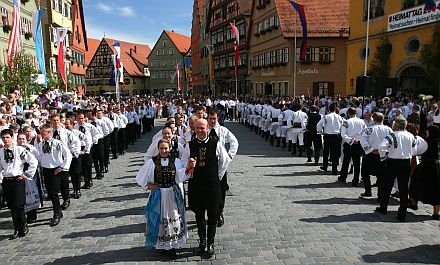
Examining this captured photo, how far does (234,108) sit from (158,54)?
201ft

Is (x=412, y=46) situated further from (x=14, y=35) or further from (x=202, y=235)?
(x=202, y=235)

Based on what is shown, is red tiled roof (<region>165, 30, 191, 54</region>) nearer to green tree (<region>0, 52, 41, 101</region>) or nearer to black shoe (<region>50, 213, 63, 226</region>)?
green tree (<region>0, 52, 41, 101</region>)

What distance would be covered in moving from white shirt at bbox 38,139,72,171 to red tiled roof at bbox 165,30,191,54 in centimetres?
8253

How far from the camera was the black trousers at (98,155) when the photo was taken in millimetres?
10977

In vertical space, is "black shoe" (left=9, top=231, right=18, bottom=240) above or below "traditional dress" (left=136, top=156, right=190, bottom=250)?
below

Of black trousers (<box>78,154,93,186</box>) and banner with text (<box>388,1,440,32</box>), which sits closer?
black trousers (<box>78,154,93,186</box>)

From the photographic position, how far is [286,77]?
1371 inches

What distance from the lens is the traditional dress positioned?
18.0ft

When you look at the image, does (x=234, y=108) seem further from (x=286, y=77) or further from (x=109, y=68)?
(x=109, y=68)

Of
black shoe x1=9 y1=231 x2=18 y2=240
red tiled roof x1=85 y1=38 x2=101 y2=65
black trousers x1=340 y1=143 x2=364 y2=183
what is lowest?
black shoe x1=9 y1=231 x2=18 y2=240

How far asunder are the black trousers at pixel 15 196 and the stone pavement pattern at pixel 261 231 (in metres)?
0.35

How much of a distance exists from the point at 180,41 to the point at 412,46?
240ft

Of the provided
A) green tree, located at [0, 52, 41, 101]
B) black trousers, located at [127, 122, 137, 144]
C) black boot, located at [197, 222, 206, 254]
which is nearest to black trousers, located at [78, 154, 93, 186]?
black boot, located at [197, 222, 206, 254]

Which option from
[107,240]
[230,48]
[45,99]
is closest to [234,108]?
[45,99]
